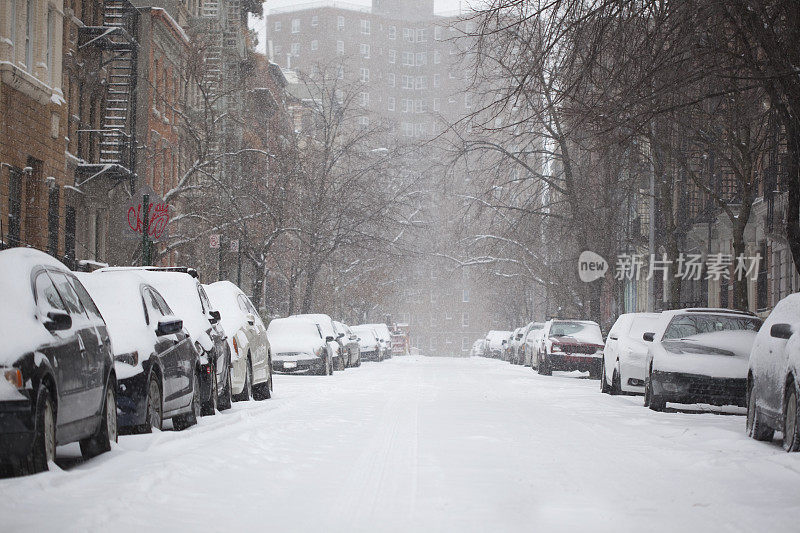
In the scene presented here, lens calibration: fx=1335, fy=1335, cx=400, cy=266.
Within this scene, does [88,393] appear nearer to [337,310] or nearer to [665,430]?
[665,430]

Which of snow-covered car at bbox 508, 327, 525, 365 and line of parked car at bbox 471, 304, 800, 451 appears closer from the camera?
line of parked car at bbox 471, 304, 800, 451

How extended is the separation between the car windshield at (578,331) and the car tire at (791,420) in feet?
87.2

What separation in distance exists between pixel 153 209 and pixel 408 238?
2198 inches

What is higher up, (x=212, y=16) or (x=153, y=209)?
(x=212, y=16)

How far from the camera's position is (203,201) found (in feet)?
142

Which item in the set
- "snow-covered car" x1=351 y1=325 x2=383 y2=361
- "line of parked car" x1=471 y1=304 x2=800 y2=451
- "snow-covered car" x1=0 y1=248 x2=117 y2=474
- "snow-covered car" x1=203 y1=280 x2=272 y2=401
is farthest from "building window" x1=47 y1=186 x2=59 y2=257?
"snow-covered car" x1=351 y1=325 x2=383 y2=361

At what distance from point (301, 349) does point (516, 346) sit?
2794 centimetres

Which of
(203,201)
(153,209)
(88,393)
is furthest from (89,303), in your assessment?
(203,201)

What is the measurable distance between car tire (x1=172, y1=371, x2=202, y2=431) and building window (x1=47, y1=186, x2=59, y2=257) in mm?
16734

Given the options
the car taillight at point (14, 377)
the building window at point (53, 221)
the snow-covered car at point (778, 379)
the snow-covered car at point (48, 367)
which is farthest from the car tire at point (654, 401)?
the building window at point (53, 221)

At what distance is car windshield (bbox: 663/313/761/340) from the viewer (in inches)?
803

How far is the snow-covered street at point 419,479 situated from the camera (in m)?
8.10

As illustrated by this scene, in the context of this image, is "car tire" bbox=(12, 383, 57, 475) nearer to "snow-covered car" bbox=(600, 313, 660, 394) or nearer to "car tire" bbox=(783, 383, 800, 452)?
"car tire" bbox=(783, 383, 800, 452)

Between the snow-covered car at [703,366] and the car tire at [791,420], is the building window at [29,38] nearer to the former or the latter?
the snow-covered car at [703,366]
